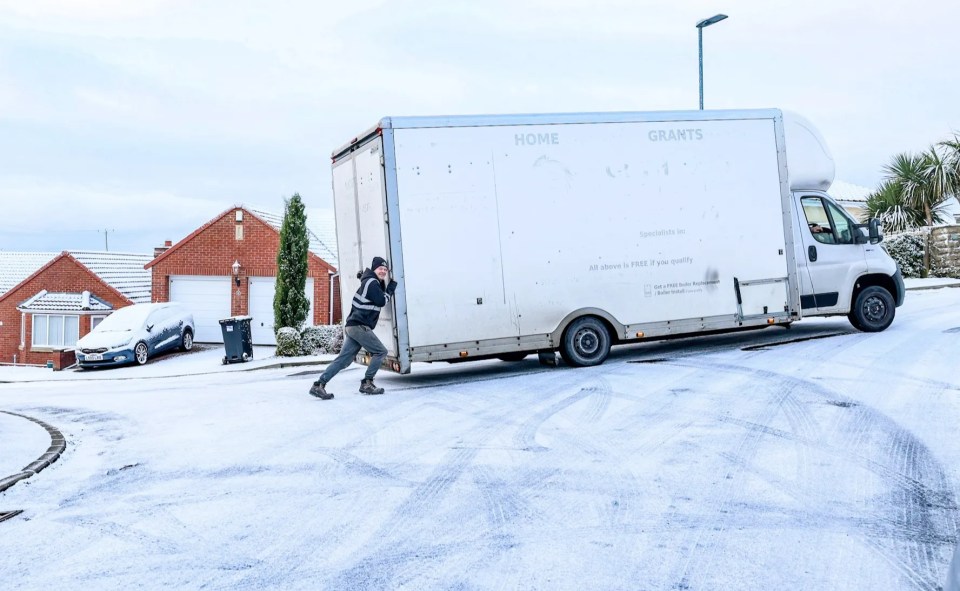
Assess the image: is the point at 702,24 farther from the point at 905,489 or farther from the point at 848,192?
the point at 848,192

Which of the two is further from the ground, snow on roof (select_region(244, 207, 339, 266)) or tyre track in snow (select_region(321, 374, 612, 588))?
snow on roof (select_region(244, 207, 339, 266))

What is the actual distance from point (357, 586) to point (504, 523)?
117 cm

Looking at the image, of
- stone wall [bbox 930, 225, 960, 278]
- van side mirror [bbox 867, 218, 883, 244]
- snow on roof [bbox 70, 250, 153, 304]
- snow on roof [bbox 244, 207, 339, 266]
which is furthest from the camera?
snow on roof [bbox 70, 250, 153, 304]

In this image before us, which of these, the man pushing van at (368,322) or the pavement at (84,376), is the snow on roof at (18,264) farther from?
the man pushing van at (368,322)

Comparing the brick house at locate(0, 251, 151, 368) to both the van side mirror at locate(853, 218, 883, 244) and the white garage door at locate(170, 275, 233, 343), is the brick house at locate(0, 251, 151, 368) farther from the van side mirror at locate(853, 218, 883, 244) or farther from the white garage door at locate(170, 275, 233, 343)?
the van side mirror at locate(853, 218, 883, 244)

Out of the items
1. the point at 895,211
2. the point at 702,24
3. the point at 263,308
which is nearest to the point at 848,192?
the point at 895,211

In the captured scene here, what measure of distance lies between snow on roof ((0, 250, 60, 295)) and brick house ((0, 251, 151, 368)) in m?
9.24

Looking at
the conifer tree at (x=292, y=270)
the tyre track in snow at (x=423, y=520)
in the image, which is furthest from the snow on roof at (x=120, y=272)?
the tyre track in snow at (x=423, y=520)

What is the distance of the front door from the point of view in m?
12.1

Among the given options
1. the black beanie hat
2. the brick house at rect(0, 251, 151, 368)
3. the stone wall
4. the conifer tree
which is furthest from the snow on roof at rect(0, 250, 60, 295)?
the stone wall

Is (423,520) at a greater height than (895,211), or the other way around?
(895,211)

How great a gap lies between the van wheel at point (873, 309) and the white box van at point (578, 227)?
837 mm

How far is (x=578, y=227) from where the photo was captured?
1051cm

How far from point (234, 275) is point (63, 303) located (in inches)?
395
